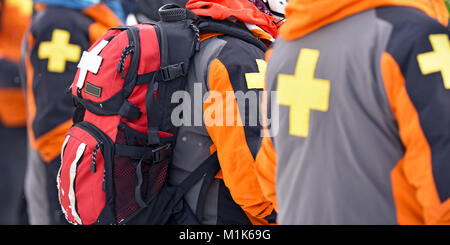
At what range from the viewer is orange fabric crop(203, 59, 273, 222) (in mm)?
1831

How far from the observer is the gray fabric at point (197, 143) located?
1915mm

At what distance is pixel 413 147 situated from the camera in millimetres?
1129

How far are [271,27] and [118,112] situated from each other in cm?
75

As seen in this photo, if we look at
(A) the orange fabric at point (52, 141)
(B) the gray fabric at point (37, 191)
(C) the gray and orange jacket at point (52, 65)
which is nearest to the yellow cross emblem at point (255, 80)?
(C) the gray and orange jacket at point (52, 65)

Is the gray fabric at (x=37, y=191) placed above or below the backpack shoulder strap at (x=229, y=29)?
below

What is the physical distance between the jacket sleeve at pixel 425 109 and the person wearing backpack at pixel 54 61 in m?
2.27

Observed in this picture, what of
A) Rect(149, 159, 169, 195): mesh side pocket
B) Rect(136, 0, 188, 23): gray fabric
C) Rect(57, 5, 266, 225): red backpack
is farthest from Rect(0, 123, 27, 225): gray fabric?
Rect(149, 159, 169, 195): mesh side pocket

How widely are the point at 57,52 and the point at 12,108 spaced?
1.07 m

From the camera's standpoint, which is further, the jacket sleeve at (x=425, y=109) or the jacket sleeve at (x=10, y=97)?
the jacket sleeve at (x=10, y=97)

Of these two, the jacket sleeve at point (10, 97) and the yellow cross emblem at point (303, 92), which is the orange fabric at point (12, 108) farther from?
the yellow cross emblem at point (303, 92)

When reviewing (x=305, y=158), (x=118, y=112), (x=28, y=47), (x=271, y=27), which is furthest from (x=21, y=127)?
(x=305, y=158)

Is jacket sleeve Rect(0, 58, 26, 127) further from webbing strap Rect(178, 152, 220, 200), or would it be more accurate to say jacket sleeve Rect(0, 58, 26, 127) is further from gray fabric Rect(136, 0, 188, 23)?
webbing strap Rect(178, 152, 220, 200)
